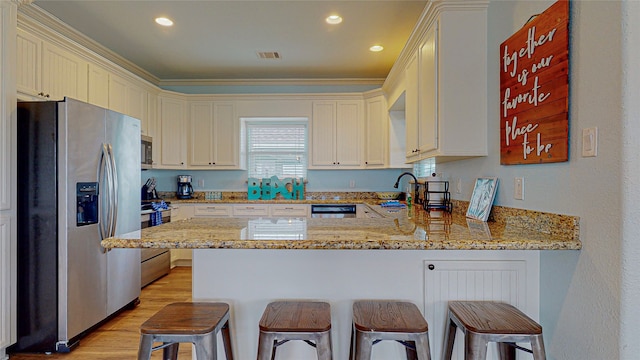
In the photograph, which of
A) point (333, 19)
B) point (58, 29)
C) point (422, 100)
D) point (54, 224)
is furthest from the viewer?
point (58, 29)

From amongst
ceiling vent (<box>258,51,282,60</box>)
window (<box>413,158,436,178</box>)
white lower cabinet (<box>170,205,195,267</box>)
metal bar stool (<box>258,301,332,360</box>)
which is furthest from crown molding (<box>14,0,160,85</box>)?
window (<box>413,158,436,178</box>)

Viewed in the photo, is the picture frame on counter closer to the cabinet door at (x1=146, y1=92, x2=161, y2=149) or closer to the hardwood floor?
the hardwood floor

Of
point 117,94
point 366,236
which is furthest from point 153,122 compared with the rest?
point 366,236

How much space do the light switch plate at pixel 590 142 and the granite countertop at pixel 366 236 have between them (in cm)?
27

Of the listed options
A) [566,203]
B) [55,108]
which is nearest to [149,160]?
[55,108]

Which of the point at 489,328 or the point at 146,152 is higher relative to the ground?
the point at 146,152

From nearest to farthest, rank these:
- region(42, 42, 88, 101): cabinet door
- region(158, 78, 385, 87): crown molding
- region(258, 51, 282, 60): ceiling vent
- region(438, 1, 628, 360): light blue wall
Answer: region(438, 1, 628, 360): light blue wall → region(42, 42, 88, 101): cabinet door → region(258, 51, 282, 60): ceiling vent → region(158, 78, 385, 87): crown molding

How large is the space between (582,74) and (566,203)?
522mm

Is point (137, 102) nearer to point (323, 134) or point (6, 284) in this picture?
point (323, 134)

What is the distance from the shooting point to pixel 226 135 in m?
4.55

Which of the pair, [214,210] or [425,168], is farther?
[214,210]

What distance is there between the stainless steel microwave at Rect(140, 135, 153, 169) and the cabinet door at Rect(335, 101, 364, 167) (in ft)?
7.83

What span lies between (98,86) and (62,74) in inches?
18.6

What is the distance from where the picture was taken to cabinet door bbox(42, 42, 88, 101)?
274cm
